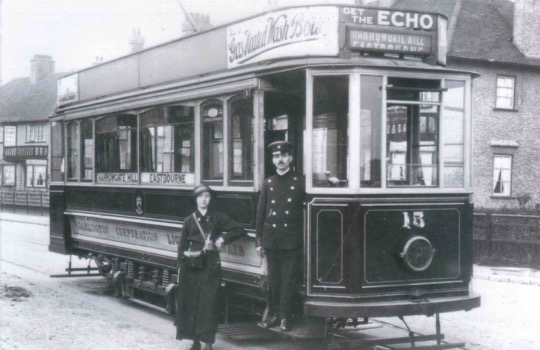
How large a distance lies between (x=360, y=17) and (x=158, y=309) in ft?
15.4

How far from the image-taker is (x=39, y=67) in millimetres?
57594

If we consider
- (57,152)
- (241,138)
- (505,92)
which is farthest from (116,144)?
(505,92)

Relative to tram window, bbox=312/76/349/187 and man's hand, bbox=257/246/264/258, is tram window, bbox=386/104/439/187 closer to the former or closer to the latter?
tram window, bbox=312/76/349/187

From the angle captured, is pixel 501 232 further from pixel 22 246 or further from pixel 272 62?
pixel 22 246

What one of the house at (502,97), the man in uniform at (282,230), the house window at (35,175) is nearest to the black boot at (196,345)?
the man in uniform at (282,230)

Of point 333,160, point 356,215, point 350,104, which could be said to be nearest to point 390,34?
point 350,104

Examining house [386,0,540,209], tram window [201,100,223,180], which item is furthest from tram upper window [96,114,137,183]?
house [386,0,540,209]

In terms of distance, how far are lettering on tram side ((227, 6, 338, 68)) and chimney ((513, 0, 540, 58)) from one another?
22.1 meters

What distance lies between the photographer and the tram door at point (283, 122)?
8211 millimetres

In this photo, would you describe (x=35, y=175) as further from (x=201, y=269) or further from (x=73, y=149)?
(x=201, y=269)

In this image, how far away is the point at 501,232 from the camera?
55.4 feet

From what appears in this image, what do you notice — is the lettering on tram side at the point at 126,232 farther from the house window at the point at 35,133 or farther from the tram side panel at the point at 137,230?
the house window at the point at 35,133

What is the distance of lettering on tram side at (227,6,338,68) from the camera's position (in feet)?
24.2

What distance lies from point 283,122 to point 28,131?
4847 centimetres
